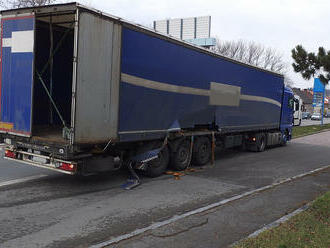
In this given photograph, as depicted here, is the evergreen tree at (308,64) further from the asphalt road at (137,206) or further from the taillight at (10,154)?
the taillight at (10,154)

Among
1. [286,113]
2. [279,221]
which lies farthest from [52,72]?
[286,113]

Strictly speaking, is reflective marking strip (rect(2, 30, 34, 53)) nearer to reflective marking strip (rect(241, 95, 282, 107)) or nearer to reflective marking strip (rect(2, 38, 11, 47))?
reflective marking strip (rect(2, 38, 11, 47))

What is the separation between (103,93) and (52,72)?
274cm

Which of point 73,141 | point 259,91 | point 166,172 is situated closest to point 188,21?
point 259,91

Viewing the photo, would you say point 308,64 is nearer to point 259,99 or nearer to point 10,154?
point 259,99

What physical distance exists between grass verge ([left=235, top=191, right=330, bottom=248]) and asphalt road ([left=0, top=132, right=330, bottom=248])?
0.46m

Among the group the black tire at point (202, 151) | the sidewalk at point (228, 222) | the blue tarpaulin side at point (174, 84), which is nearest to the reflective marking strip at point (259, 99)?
the blue tarpaulin side at point (174, 84)

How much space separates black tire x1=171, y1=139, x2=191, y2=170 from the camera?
9.95m

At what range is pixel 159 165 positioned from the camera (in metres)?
9.34

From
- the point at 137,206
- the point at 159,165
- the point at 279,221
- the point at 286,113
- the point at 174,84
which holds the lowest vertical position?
the point at 137,206

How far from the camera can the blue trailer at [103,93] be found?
274 inches

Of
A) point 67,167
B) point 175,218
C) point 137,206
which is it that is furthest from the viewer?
point 67,167

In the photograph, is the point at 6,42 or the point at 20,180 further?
the point at 20,180

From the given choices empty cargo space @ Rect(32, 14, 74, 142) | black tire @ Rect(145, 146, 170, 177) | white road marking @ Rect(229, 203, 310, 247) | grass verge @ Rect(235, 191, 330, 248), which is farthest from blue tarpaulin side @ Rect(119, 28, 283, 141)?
grass verge @ Rect(235, 191, 330, 248)
